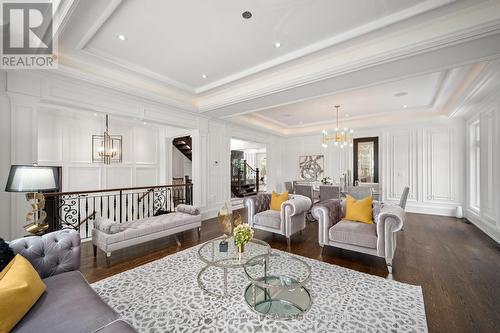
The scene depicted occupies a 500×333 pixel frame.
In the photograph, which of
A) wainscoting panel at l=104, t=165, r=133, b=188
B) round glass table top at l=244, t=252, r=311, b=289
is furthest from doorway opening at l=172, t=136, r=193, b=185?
round glass table top at l=244, t=252, r=311, b=289

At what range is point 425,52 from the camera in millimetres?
2500

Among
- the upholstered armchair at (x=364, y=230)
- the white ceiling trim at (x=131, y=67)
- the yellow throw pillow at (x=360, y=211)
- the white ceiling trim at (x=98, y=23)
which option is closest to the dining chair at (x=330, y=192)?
the upholstered armchair at (x=364, y=230)

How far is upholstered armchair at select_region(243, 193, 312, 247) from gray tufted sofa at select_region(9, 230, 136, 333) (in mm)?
2750

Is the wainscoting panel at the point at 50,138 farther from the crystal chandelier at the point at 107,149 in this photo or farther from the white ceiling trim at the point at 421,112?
the white ceiling trim at the point at 421,112

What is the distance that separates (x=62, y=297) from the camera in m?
1.45

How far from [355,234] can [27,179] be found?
13.0 ft

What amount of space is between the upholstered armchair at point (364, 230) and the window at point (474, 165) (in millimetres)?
3604

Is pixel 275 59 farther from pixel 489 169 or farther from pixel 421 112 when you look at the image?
pixel 421 112

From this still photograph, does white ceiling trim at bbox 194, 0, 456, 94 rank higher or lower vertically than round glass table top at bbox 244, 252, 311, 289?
higher

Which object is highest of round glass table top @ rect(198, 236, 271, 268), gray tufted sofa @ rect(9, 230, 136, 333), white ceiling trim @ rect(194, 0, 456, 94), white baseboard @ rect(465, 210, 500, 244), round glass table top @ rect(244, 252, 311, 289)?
white ceiling trim @ rect(194, 0, 456, 94)

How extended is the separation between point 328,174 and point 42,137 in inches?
342

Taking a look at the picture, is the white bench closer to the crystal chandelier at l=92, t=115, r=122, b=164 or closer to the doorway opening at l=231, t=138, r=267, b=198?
the crystal chandelier at l=92, t=115, r=122, b=164

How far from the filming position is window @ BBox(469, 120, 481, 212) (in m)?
4.94

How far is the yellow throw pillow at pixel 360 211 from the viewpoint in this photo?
10.6ft
